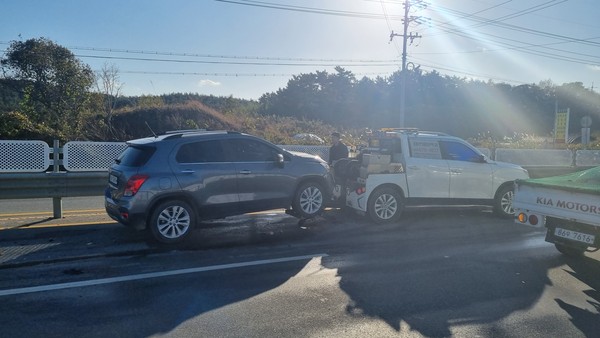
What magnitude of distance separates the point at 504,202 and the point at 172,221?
7.13 meters

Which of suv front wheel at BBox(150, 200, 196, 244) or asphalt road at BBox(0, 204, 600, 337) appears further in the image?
suv front wheel at BBox(150, 200, 196, 244)

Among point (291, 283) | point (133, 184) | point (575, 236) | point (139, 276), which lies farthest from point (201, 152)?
point (575, 236)

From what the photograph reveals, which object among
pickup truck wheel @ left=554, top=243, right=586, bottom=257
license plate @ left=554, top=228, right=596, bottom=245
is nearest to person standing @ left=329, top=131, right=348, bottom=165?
pickup truck wheel @ left=554, top=243, right=586, bottom=257

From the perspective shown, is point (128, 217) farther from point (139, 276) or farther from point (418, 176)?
point (418, 176)

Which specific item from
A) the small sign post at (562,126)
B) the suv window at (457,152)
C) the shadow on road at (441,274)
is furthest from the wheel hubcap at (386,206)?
the small sign post at (562,126)

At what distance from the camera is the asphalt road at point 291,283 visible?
455 centimetres

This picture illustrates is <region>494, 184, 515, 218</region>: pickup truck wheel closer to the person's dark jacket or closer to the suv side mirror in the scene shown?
the person's dark jacket

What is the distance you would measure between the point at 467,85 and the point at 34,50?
64332mm

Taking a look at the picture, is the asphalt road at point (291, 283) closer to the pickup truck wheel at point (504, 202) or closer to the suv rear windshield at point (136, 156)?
the suv rear windshield at point (136, 156)

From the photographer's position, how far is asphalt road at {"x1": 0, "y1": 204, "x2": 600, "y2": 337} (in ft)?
14.9

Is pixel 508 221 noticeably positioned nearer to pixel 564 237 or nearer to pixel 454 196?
pixel 454 196

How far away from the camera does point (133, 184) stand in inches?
282

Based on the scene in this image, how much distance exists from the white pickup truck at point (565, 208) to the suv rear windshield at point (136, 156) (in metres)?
5.86

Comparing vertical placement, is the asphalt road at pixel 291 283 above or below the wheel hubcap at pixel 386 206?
below
